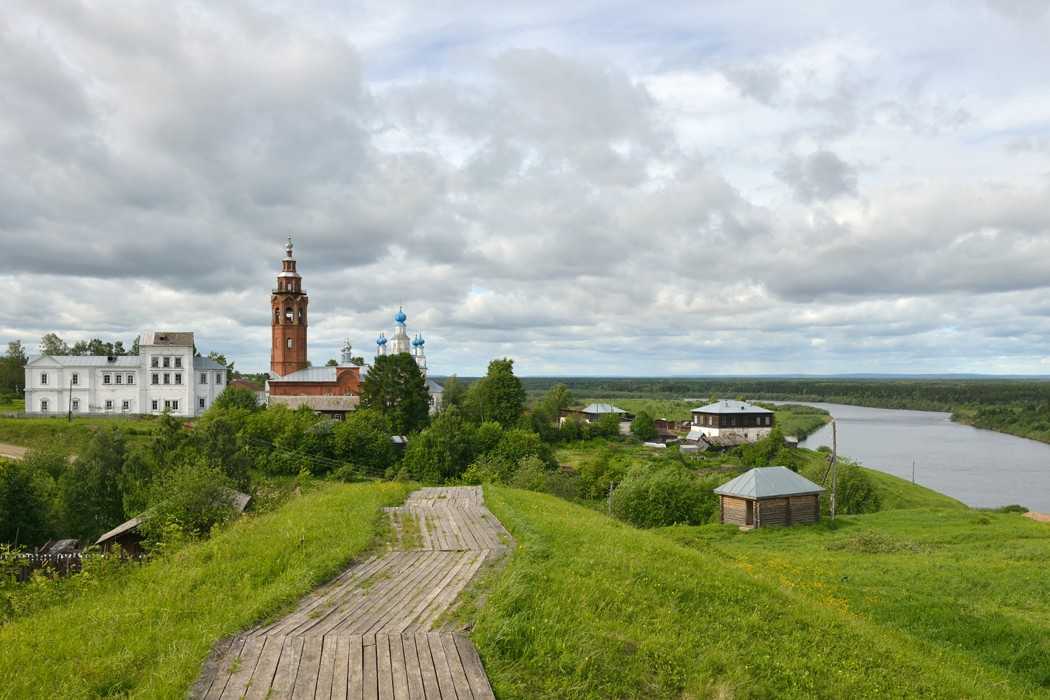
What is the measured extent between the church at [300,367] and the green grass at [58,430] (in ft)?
39.7

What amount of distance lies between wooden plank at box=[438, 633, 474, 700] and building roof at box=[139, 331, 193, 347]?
52.1 metres

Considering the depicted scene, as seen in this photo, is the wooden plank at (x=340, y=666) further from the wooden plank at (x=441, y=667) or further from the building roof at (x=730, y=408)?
the building roof at (x=730, y=408)

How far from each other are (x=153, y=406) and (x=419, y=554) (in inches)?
1935

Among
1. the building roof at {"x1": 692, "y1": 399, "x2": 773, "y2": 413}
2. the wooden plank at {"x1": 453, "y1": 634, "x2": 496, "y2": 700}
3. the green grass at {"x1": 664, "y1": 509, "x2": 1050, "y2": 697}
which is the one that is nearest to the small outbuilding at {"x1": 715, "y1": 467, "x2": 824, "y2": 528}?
the green grass at {"x1": 664, "y1": 509, "x2": 1050, "y2": 697}

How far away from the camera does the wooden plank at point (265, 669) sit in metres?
5.54

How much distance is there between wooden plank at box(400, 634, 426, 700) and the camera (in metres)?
5.54

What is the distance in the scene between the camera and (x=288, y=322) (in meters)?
61.2

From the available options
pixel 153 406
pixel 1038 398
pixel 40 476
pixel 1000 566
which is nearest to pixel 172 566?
pixel 1000 566

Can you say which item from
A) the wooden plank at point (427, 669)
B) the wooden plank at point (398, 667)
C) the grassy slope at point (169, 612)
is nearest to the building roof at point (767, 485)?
the grassy slope at point (169, 612)

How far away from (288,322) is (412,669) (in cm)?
5865

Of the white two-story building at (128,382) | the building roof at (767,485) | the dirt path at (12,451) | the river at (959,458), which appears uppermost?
the white two-story building at (128,382)

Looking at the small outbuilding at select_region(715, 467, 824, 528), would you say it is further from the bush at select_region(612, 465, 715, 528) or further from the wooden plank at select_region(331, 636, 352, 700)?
the wooden plank at select_region(331, 636, 352, 700)

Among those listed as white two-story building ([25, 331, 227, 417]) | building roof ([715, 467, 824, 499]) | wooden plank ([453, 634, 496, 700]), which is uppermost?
white two-story building ([25, 331, 227, 417])

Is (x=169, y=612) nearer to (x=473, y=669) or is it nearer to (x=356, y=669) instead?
(x=356, y=669)
